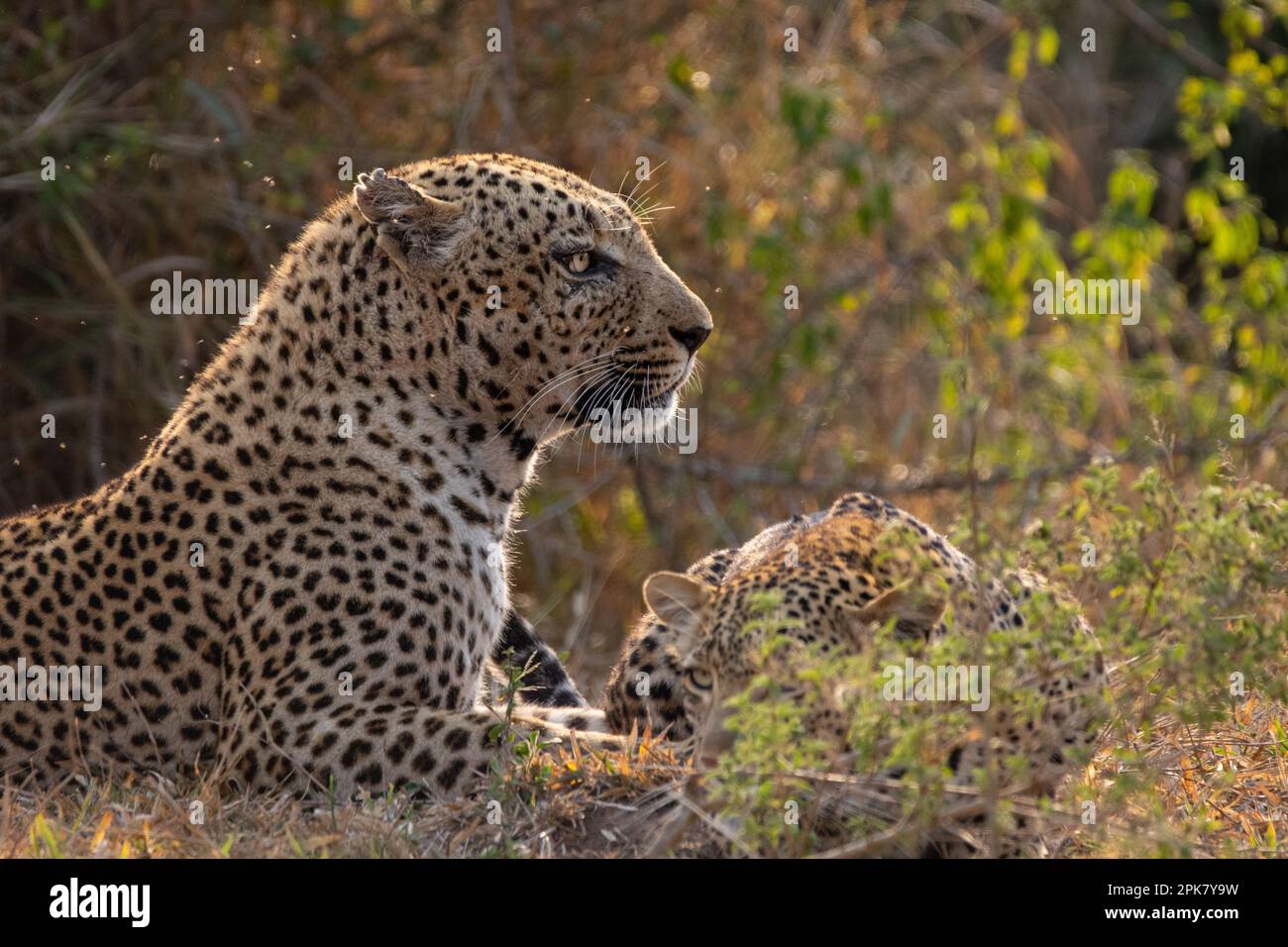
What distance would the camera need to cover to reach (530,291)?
6.48 meters

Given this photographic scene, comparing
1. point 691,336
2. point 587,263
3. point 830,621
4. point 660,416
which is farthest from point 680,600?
point 587,263

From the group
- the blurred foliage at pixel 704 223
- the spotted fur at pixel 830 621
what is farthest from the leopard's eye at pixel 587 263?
the blurred foliage at pixel 704 223

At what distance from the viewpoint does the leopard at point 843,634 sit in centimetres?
494

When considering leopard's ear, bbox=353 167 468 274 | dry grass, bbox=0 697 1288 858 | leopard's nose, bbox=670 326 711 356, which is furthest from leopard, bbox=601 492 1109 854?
leopard's ear, bbox=353 167 468 274

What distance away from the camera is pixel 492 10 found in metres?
12.0

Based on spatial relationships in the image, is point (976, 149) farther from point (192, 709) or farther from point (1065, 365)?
point (192, 709)

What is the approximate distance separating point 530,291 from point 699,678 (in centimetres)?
159

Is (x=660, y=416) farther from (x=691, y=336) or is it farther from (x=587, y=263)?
(x=587, y=263)

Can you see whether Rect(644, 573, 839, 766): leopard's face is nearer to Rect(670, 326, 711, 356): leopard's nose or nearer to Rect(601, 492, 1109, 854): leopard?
Rect(601, 492, 1109, 854): leopard

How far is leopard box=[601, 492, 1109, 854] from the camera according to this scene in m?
4.94

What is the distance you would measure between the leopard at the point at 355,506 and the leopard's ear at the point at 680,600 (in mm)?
480

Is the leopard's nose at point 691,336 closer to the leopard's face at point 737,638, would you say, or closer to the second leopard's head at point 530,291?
the second leopard's head at point 530,291
